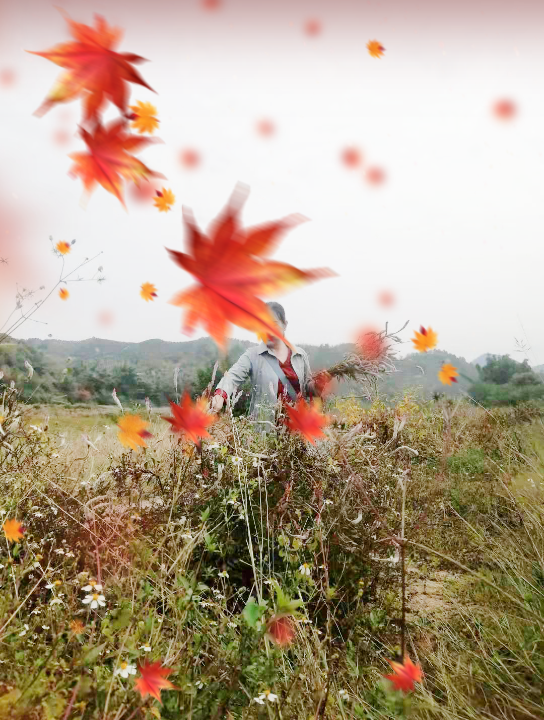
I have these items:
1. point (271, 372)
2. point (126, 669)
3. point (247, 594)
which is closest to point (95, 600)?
point (126, 669)

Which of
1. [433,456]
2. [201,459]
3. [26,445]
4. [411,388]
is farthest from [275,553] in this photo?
[411,388]

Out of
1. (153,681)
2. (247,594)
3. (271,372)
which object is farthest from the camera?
(271,372)

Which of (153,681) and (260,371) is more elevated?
(260,371)

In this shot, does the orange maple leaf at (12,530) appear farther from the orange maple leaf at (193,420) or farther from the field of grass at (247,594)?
the orange maple leaf at (193,420)

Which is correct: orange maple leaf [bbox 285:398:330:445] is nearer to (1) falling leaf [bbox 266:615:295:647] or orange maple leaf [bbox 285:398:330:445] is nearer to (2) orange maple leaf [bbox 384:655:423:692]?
(1) falling leaf [bbox 266:615:295:647]

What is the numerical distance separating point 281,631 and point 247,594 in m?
0.59

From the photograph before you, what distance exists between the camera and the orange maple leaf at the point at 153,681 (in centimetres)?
110

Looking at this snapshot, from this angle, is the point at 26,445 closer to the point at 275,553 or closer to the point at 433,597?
the point at 275,553

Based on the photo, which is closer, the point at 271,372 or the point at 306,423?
the point at 306,423

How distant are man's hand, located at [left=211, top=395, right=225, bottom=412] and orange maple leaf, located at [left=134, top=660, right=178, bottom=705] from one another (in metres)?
1.34

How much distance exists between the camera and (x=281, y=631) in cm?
141

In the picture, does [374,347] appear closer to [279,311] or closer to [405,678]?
[279,311]

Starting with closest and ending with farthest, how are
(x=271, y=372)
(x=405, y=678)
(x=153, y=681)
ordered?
1. (x=153, y=681)
2. (x=405, y=678)
3. (x=271, y=372)

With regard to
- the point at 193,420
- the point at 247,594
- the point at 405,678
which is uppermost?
the point at 193,420
